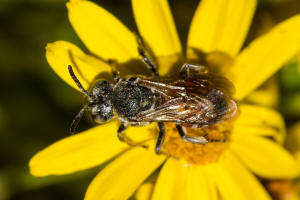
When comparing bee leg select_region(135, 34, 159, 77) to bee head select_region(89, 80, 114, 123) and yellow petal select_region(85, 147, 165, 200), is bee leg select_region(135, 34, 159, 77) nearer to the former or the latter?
bee head select_region(89, 80, 114, 123)

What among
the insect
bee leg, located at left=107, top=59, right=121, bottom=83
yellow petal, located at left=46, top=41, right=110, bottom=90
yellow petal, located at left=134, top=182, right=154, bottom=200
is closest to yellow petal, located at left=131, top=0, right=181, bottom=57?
the insect

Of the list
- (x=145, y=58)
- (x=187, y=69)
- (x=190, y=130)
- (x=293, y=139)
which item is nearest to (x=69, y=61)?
(x=145, y=58)

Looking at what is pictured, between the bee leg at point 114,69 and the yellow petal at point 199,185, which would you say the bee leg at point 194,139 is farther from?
the bee leg at point 114,69

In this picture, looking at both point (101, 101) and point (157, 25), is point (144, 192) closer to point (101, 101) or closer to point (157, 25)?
point (101, 101)

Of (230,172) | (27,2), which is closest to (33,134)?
(27,2)

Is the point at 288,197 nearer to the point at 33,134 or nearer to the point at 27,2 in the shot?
the point at 33,134

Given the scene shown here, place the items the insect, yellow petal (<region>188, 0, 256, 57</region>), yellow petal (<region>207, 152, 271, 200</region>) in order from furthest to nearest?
yellow petal (<region>207, 152, 271, 200</region>) → yellow petal (<region>188, 0, 256, 57</region>) → the insect

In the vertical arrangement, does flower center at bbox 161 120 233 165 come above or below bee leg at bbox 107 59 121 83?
below
